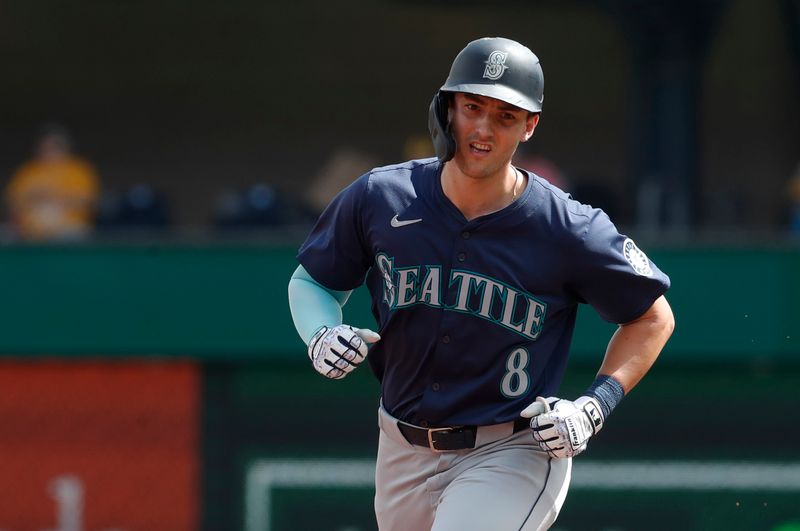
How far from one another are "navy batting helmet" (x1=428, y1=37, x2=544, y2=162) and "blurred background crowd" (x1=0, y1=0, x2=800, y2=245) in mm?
10447

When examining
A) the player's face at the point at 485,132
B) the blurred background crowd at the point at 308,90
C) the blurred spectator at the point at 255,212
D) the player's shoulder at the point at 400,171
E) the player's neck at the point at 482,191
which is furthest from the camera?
the blurred background crowd at the point at 308,90

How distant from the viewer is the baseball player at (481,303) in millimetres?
3264

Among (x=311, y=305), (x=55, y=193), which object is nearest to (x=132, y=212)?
(x=55, y=193)

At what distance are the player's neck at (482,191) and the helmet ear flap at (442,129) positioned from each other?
115 millimetres

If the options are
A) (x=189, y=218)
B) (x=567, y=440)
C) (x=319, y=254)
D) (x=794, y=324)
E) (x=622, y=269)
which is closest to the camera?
(x=567, y=440)

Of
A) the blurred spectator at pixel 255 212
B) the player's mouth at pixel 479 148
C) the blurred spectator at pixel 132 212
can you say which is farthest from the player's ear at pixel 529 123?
the blurred spectator at pixel 132 212

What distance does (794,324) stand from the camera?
5.90 m

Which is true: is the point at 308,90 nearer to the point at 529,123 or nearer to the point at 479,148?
the point at 529,123

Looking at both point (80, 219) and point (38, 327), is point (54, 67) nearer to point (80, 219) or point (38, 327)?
point (80, 219)

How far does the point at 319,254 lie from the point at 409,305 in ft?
1.04

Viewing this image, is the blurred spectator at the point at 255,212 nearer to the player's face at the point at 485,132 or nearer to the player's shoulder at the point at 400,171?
the player's shoulder at the point at 400,171

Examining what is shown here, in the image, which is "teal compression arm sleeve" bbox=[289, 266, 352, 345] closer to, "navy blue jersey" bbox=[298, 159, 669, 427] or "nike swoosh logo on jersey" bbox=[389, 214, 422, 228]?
"navy blue jersey" bbox=[298, 159, 669, 427]

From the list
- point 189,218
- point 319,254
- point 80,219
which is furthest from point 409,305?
point 189,218

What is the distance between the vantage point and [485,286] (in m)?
3.36
